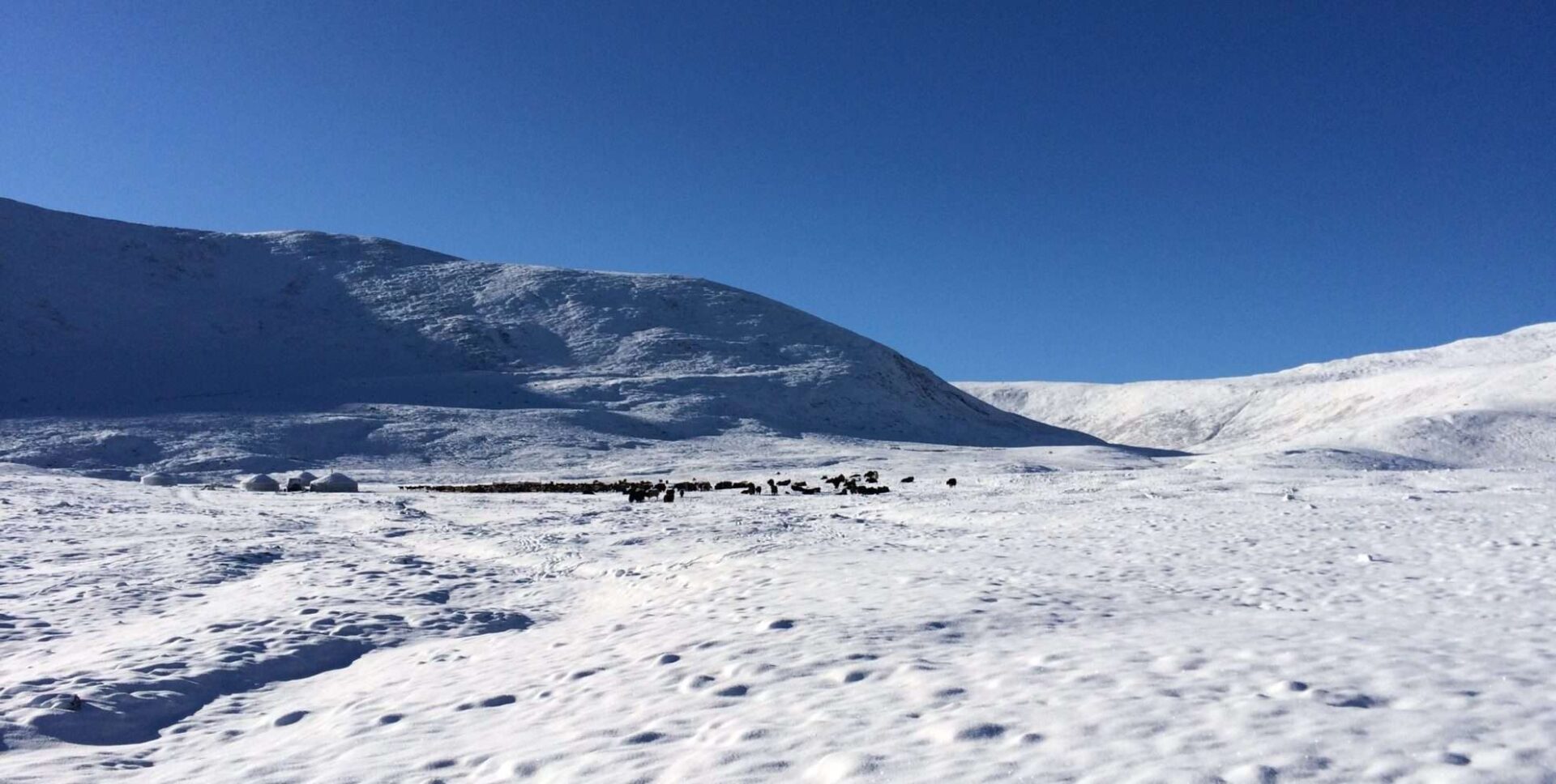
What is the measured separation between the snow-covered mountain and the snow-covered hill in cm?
2862

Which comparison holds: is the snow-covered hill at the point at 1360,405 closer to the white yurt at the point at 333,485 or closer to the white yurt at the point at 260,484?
Answer: the white yurt at the point at 333,485

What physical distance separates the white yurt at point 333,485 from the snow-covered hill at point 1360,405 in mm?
48158

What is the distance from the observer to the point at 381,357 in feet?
267

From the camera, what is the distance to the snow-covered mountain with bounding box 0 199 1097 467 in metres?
61.6

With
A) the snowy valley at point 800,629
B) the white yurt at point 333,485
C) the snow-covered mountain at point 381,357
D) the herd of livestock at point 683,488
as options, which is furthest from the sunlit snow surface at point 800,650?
the snow-covered mountain at point 381,357

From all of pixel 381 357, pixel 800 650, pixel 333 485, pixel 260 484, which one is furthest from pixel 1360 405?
pixel 800 650

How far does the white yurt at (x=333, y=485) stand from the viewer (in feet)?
127

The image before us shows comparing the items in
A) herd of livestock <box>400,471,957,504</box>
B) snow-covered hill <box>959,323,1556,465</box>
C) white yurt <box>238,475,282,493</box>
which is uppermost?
snow-covered hill <box>959,323,1556,465</box>

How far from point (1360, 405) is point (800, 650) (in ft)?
351

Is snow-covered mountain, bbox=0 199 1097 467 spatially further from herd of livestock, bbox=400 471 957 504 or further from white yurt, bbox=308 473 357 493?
herd of livestock, bbox=400 471 957 504

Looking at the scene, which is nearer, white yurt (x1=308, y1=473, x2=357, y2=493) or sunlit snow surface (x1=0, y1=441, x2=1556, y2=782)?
sunlit snow surface (x1=0, y1=441, x2=1556, y2=782)

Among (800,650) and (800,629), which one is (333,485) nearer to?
(800,629)

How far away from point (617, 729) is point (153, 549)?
49.5ft

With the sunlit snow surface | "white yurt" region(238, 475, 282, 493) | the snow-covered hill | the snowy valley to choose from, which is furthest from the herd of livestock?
Result: the snow-covered hill
